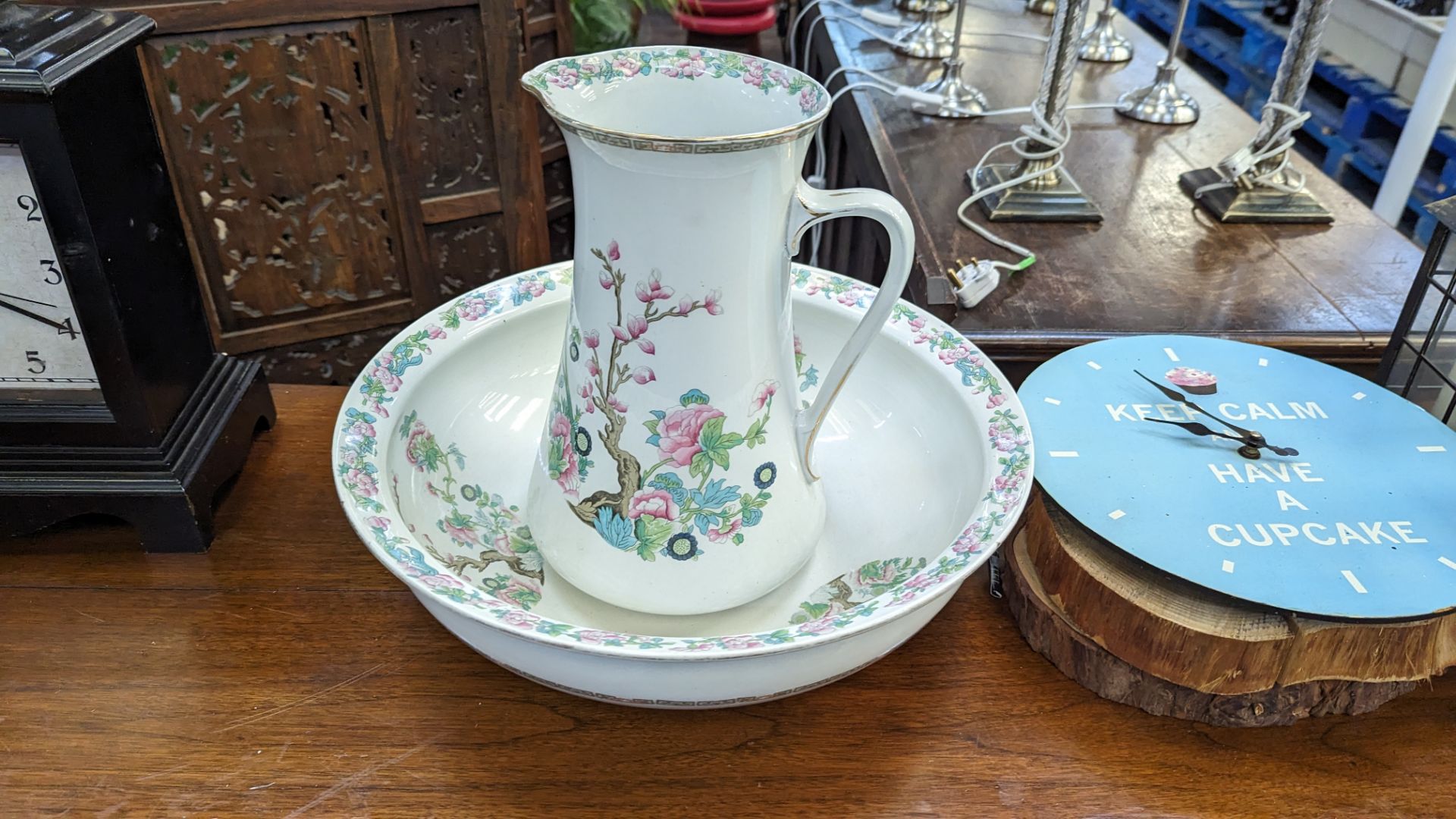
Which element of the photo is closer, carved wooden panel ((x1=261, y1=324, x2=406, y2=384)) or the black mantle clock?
the black mantle clock

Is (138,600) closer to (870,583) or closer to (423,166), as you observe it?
(870,583)

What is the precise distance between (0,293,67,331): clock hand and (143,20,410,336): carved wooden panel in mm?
735

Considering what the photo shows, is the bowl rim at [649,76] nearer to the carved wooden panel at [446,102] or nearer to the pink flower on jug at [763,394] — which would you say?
the pink flower on jug at [763,394]

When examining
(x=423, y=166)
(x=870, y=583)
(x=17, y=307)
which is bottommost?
(x=423, y=166)

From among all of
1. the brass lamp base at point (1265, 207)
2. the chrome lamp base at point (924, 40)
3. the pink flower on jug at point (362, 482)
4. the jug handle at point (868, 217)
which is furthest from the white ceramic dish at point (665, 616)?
the chrome lamp base at point (924, 40)

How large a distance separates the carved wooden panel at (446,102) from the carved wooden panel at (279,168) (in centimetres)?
6

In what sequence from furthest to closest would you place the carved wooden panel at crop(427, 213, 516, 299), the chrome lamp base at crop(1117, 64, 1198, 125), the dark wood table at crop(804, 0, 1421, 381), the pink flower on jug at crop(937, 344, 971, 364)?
the carved wooden panel at crop(427, 213, 516, 299)
the chrome lamp base at crop(1117, 64, 1198, 125)
the dark wood table at crop(804, 0, 1421, 381)
the pink flower on jug at crop(937, 344, 971, 364)

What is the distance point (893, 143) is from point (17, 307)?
3.13 ft

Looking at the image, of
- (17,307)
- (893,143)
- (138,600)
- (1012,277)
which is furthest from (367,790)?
(893,143)

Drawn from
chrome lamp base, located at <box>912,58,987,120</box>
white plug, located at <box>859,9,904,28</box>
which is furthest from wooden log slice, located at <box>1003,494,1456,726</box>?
white plug, located at <box>859,9,904,28</box>

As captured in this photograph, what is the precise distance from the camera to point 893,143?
125cm

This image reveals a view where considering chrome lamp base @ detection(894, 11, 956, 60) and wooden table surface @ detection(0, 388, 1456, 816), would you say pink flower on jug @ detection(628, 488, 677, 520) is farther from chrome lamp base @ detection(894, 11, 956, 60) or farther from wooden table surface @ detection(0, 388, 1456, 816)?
chrome lamp base @ detection(894, 11, 956, 60)

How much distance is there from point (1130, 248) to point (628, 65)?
658mm

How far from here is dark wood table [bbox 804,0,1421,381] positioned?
0.86 metres
